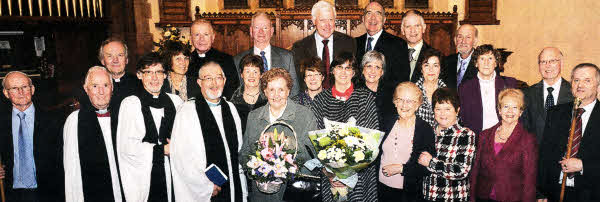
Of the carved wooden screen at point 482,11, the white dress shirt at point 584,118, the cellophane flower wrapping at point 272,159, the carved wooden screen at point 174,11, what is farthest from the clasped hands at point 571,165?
the carved wooden screen at point 174,11

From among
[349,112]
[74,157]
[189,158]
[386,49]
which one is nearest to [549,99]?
[386,49]

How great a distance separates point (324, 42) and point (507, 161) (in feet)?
6.49

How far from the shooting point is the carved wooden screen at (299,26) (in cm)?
895

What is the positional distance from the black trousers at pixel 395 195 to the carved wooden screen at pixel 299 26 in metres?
6.32

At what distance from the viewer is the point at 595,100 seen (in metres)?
2.94

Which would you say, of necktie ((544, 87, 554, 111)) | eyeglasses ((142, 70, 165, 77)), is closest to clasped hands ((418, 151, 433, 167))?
necktie ((544, 87, 554, 111))

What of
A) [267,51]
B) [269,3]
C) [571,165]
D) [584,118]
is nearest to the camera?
[571,165]

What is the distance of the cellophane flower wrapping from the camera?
2523mm

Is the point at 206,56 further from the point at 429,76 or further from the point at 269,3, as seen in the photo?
the point at 269,3

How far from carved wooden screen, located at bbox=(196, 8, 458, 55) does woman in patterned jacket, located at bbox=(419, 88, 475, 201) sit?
6.31 meters

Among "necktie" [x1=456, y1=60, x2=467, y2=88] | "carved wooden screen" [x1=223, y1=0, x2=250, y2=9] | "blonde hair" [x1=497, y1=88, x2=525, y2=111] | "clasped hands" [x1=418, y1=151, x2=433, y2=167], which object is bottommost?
"clasped hands" [x1=418, y1=151, x2=433, y2=167]

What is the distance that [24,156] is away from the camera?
2.88 m

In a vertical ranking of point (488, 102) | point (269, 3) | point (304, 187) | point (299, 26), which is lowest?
point (304, 187)

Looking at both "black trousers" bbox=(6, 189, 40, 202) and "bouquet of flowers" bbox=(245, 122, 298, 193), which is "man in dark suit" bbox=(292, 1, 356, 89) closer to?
"bouquet of flowers" bbox=(245, 122, 298, 193)
